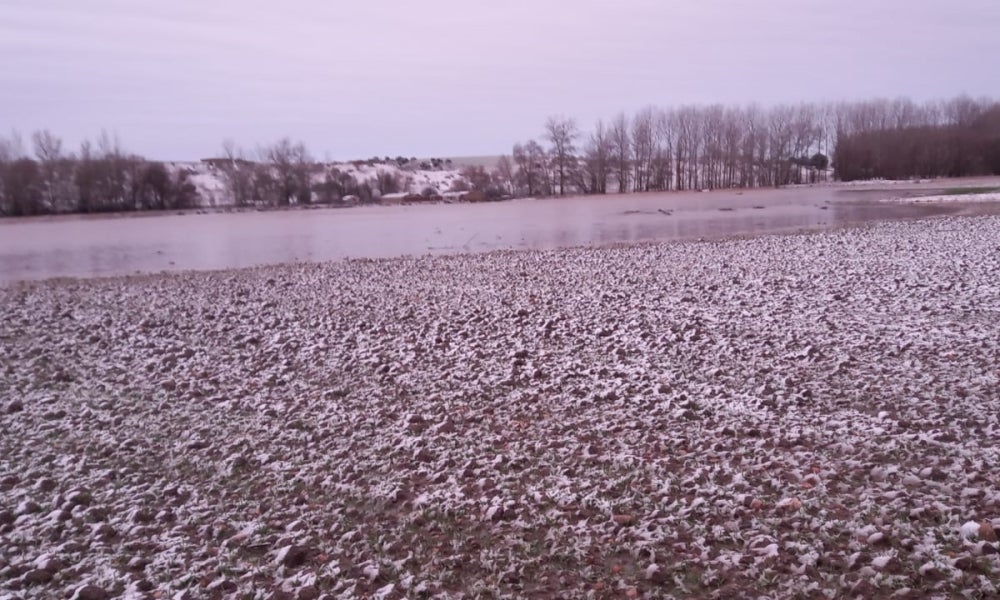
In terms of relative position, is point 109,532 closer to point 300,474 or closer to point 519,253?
point 300,474

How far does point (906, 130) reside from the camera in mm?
90250

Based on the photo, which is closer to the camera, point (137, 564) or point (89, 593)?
point (89, 593)

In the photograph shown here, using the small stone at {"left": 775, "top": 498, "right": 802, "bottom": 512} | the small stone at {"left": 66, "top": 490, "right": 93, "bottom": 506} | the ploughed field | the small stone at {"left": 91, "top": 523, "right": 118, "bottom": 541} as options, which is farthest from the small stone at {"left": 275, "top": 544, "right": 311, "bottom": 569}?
the small stone at {"left": 775, "top": 498, "right": 802, "bottom": 512}

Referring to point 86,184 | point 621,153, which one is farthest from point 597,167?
point 86,184

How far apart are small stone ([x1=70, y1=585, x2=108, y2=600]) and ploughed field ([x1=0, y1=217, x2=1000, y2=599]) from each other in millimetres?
25

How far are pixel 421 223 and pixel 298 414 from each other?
40.7m

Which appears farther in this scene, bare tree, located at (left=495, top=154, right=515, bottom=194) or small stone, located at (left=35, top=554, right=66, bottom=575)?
bare tree, located at (left=495, top=154, right=515, bottom=194)

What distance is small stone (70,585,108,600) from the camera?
388 cm

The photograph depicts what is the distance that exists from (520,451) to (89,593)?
3188 millimetres

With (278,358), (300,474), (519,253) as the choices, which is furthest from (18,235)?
(300,474)

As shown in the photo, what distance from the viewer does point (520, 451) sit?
5816mm

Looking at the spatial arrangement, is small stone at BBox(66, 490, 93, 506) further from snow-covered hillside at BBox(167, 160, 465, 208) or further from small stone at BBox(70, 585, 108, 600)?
snow-covered hillside at BBox(167, 160, 465, 208)

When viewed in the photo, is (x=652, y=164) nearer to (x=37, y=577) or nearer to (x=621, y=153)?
(x=621, y=153)

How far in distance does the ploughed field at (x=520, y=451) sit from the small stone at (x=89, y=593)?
2cm
